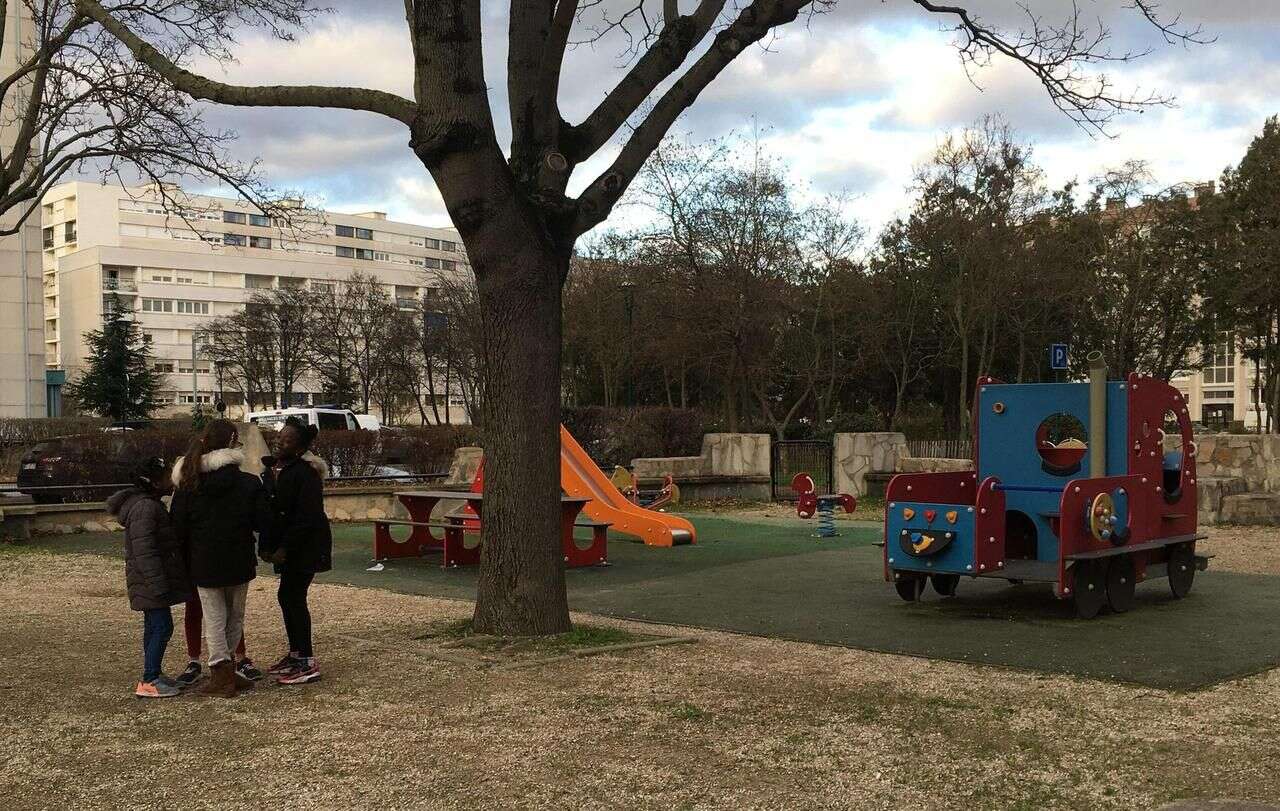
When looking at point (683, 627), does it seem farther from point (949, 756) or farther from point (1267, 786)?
point (1267, 786)

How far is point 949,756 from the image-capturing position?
18.7ft

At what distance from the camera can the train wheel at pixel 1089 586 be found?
32.1ft

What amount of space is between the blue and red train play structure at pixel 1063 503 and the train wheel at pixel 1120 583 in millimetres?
11

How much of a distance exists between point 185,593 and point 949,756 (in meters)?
4.29

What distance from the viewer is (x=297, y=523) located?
747 centimetres

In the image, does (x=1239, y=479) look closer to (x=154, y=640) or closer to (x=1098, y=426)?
(x=1098, y=426)

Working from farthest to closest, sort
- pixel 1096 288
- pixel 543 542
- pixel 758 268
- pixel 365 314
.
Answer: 1. pixel 365 314
2. pixel 1096 288
3. pixel 758 268
4. pixel 543 542

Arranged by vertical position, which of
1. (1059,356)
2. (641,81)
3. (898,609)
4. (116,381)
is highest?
(641,81)

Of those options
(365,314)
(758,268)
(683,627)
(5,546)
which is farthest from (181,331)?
(683,627)

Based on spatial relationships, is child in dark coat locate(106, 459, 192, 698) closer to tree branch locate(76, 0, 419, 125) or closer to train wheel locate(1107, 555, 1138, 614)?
tree branch locate(76, 0, 419, 125)

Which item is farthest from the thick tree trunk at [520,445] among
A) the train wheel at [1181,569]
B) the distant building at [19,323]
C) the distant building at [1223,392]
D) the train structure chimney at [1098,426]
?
the distant building at [1223,392]

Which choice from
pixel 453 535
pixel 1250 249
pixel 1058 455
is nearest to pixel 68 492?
pixel 453 535

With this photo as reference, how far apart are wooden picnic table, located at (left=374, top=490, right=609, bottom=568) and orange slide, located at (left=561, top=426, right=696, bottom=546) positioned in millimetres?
1371

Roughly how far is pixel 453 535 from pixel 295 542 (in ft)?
22.8
